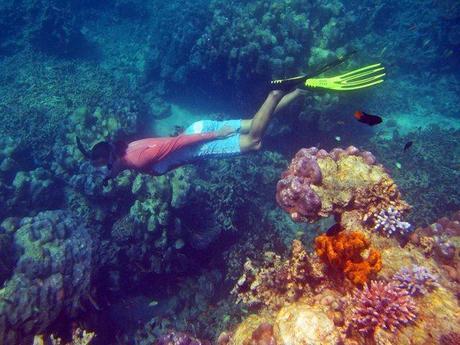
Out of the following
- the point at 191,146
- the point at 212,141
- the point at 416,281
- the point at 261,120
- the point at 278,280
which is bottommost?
the point at 278,280

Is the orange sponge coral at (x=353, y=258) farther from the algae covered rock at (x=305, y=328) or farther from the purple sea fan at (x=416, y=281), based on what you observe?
the algae covered rock at (x=305, y=328)

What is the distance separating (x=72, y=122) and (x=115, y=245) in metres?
4.50

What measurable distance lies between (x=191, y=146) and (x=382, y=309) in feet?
15.0

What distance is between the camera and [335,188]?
17.0 ft

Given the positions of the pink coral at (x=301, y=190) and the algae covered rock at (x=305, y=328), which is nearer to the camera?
the algae covered rock at (x=305, y=328)

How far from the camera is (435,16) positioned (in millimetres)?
15008

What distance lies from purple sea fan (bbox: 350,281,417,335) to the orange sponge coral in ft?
0.66

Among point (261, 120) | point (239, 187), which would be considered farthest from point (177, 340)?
point (261, 120)

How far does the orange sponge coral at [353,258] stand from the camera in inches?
157

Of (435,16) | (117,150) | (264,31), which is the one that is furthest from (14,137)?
(435,16)

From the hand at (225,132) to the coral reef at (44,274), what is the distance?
373 cm

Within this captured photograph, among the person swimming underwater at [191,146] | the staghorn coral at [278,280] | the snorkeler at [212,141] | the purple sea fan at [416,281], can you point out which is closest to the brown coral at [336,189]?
the staghorn coral at [278,280]

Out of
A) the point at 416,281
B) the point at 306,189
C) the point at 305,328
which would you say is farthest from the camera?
the point at 306,189

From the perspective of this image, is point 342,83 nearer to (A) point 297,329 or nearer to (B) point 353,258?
(B) point 353,258
